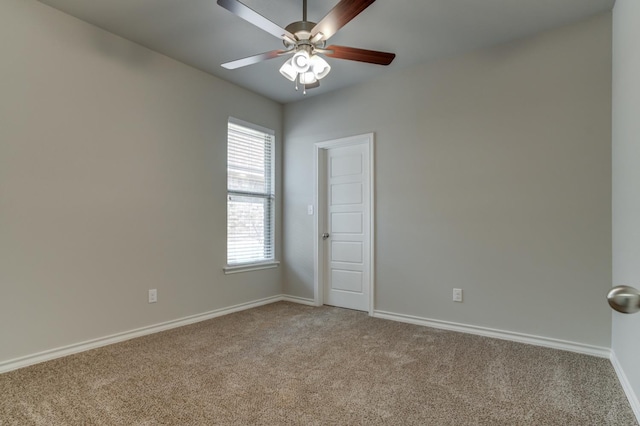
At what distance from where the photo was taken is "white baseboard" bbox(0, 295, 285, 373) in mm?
2465

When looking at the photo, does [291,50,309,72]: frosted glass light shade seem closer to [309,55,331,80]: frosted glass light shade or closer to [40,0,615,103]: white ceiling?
[309,55,331,80]: frosted glass light shade

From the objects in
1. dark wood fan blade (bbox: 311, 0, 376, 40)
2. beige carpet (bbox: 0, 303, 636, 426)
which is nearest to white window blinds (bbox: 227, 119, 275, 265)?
beige carpet (bbox: 0, 303, 636, 426)

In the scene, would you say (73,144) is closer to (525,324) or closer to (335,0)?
(335,0)

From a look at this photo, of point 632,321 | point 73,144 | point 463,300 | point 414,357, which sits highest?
point 73,144

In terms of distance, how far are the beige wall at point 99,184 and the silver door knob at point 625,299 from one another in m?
3.25

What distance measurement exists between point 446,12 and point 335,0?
2.86ft

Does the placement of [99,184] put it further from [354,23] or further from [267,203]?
[354,23]

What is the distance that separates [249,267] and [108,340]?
162cm

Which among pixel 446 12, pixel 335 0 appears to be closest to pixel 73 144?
pixel 335 0

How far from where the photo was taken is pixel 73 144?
9.11 ft

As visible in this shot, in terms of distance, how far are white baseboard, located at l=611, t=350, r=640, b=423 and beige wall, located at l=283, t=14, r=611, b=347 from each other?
22cm

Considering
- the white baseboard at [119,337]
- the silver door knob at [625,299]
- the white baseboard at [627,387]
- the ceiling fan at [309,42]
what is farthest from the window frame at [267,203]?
the silver door knob at [625,299]

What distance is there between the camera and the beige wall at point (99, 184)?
250 centimetres

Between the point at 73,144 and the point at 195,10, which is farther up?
the point at 195,10
